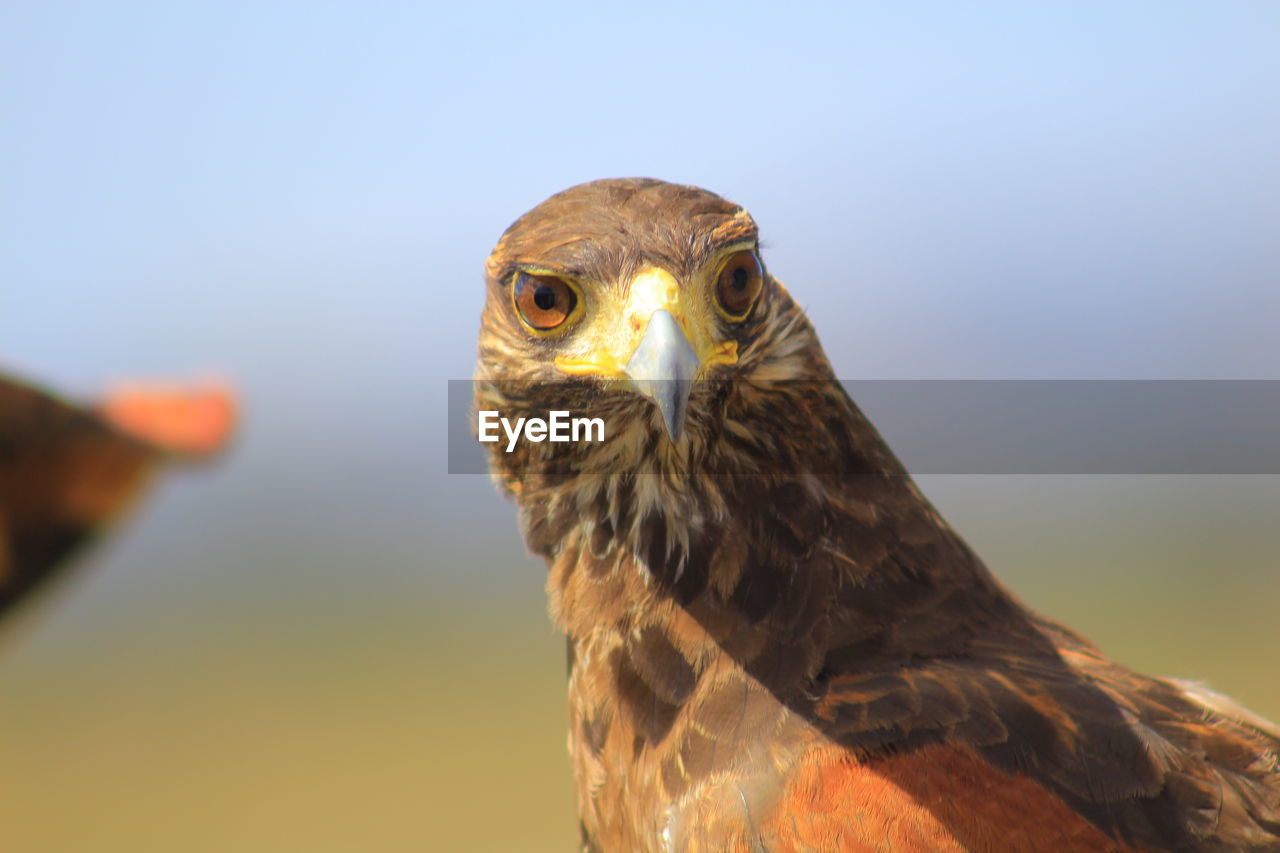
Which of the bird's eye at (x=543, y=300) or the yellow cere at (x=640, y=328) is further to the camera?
the bird's eye at (x=543, y=300)

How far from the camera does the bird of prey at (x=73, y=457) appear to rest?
191cm

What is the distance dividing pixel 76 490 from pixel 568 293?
1.09 m

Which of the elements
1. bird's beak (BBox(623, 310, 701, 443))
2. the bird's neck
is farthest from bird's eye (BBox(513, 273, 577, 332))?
the bird's neck

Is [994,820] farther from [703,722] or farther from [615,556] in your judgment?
[615,556]

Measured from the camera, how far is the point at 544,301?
255 centimetres

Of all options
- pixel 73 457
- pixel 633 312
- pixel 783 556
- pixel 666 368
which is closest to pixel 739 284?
pixel 633 312

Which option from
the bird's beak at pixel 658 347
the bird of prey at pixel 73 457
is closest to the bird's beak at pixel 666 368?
the bird's beak at pixel 658 347

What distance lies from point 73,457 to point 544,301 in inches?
41.0

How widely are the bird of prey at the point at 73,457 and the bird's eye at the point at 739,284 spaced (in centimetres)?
109

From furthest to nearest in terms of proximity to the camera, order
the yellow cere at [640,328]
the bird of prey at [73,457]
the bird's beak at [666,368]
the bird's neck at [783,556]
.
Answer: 1. the bird's neck at [783,556]
2. the yellow cere at [640,328]
3. the bird's beak at [666,368]
4. the bird of prey at [73,457]

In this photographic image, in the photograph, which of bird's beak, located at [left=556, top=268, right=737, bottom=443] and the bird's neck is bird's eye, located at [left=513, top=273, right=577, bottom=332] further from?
the bird's neck

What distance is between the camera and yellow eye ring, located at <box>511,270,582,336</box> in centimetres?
251

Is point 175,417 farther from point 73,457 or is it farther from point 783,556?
point 783,556

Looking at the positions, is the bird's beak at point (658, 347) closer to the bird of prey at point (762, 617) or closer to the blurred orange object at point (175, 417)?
the bird of prey at point (762, 617)
